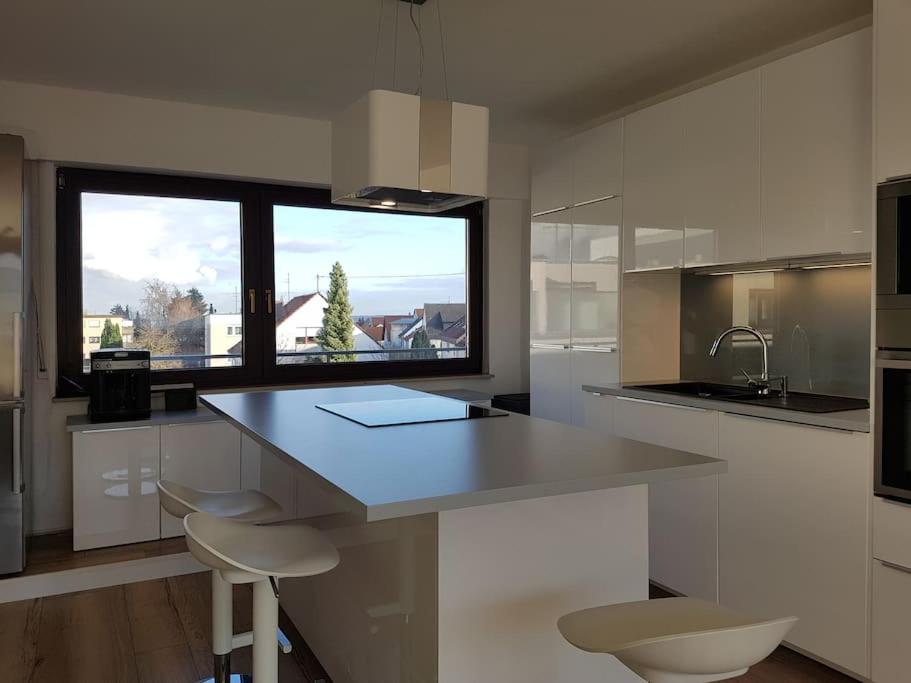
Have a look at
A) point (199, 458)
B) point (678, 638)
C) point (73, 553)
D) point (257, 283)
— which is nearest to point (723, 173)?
point (678, 638)

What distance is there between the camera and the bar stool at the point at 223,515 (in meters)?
2.23

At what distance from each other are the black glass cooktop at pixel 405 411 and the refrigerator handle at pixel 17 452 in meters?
1.55

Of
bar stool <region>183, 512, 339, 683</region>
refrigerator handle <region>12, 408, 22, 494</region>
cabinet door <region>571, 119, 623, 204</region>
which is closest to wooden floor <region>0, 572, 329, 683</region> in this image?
refrigerator handle <region>12, 408, 22, 494</region>

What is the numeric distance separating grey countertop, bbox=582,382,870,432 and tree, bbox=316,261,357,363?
78.1 inches

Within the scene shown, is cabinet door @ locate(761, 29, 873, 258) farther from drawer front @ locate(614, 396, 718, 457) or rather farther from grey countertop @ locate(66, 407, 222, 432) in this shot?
grey countertop @ locate(66, 407, 222, 432)

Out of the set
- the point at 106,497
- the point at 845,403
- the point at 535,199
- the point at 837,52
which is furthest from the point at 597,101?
the point at 106,497

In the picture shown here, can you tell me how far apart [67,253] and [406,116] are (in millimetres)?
2667

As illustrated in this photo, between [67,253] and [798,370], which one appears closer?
[798,370]

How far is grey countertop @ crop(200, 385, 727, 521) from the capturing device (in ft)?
4.97

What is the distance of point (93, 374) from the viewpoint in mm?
3852

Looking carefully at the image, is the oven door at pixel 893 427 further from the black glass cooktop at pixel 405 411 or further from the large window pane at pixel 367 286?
the large window pane at pixel 367 286

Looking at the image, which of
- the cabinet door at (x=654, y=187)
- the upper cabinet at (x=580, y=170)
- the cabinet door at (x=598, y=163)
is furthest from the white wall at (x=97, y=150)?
the cabinet door at (x=654, y=187)

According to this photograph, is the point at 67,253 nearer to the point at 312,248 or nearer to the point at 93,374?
the point at 93,374

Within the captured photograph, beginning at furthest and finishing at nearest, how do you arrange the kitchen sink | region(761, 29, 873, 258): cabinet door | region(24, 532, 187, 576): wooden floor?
region(24, 532, 187, 576): wooden floor < the kitchen sink < region(761, 29, 873, 258): cabinet door
